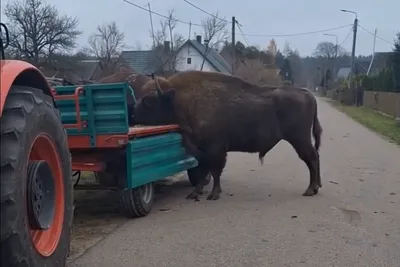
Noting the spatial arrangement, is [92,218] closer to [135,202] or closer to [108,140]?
[135,202]

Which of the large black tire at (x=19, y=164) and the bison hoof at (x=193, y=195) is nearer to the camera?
the large black tire at (x=19, y=164)

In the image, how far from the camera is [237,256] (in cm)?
578

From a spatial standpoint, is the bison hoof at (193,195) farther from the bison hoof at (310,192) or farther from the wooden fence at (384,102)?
the wooden fence at (384,102)

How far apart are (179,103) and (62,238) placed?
5.19 meters

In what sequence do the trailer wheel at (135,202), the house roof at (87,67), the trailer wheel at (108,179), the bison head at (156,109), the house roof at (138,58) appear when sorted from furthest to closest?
the house roof at (138,58) < the house roof at (87,67) < the bison head at (156,109) < the trailer wheel at (108,179) < the trailer wheel at (135,202)

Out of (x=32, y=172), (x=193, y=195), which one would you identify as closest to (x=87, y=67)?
(x=193, y=195)

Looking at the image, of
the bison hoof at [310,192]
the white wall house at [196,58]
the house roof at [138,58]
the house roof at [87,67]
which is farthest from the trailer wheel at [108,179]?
the white wall house at [196,58]

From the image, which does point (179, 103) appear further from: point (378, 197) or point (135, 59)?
point (135, 59)

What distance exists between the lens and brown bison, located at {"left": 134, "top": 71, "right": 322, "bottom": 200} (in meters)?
9.13

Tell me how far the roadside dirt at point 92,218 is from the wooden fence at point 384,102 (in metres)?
21.3

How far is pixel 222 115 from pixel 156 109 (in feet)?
3.35

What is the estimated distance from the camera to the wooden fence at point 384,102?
28.5 metres

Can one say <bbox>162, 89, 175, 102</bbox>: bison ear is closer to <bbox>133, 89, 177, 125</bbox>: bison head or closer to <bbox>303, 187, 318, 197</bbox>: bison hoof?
<bbox>133, 89, 177, 125</bbox>: bison head

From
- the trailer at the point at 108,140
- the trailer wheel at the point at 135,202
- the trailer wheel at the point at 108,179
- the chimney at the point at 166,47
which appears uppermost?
the chimney at the point at 166,47
